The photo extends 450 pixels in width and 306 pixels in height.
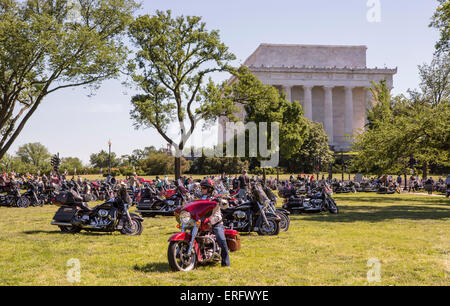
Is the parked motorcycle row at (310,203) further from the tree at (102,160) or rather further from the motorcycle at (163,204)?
the tree at (102,160)

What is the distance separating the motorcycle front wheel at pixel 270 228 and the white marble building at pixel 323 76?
74157 millimetres

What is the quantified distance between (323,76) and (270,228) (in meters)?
79.9

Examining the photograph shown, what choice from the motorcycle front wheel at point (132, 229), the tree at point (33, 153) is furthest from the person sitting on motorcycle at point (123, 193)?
the tree at point (33, 153)

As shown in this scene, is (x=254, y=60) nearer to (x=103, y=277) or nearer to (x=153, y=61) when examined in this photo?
(x=153, y=61)

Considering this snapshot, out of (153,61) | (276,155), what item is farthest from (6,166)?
(153,61)

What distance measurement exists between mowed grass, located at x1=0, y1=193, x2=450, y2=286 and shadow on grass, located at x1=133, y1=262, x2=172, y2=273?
0.06 feet

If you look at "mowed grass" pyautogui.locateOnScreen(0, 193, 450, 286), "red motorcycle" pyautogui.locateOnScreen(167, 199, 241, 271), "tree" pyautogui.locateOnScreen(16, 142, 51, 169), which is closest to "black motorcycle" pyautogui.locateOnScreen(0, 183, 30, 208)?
"mowed grass" pyautogui.locateOnScreen(0, 193, 450, 286)

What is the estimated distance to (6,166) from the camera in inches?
2815

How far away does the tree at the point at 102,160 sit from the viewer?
7650 cm

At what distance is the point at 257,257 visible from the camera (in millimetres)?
9078

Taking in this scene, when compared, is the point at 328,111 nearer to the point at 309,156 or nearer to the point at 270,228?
the point at 309,156

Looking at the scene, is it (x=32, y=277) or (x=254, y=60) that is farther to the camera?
(x=254, y=60)

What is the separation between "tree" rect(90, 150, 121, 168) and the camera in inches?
3012
